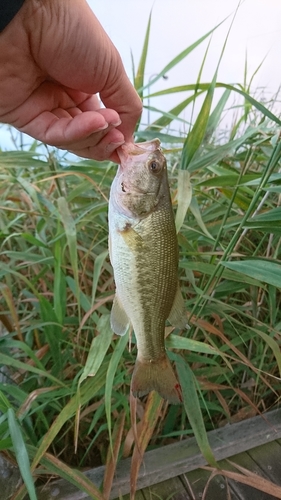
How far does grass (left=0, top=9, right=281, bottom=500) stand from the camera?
93cm

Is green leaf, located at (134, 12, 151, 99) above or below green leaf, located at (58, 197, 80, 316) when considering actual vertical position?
above

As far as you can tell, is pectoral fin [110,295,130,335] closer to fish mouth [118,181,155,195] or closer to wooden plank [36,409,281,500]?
fish mouth [118,181,155,195]

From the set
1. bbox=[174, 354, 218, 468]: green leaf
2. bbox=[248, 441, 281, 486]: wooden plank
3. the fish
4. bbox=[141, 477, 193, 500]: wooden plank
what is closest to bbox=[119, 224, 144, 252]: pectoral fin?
the fish

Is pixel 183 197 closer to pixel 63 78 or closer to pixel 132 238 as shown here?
pixel 132 238

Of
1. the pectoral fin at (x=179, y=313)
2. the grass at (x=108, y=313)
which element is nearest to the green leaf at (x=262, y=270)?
the grass at (x=108, y=313)

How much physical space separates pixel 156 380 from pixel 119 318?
0.15 m

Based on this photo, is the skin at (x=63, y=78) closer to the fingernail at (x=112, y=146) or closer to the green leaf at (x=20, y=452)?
the fingernail at (x=112, y=146)

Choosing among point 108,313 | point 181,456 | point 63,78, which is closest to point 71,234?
point 108,313

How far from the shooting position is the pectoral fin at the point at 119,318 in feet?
2.73

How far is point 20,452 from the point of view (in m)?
0.85

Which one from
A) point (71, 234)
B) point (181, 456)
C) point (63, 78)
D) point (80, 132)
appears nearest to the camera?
point (80, 132)

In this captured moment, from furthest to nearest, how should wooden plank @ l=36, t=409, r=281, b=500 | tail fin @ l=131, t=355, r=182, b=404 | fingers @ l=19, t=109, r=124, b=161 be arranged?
wooden plank @ l=36, t=409, r=281, b=500 < tail fin @ l=131, t=355, r=182, b=404 < fingers @ l=19, t=109, r=124, b=161

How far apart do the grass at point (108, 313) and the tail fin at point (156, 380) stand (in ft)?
0.27

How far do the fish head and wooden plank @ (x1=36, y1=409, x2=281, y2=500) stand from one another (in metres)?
0.74
